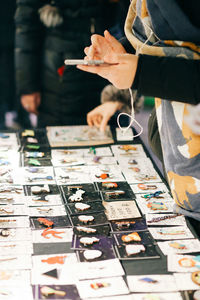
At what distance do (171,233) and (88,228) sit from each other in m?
0.24

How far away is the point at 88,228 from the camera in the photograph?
1.38 meters

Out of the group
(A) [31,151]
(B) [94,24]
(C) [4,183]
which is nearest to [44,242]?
(C) [4,183]

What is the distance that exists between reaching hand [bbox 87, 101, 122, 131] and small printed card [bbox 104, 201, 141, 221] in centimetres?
60

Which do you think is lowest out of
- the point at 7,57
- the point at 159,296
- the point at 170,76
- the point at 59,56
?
the point at 159,296

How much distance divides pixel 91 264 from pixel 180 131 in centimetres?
43

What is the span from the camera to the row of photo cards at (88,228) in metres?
1.15

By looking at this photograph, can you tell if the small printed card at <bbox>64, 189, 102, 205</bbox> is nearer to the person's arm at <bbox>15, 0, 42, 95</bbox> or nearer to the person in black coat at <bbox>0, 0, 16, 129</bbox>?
the person's arm at <bbox>15, 0, 42, 95</bbox>

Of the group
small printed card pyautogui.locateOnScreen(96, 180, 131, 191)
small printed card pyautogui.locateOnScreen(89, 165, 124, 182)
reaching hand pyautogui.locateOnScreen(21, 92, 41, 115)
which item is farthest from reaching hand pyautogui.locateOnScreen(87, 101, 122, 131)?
reaching hand pyautogui.locateOnScreen(21, 92, 41, 115)

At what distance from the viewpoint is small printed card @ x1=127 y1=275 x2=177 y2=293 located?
3.74ft

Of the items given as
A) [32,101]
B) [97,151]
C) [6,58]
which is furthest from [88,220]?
[6,58]

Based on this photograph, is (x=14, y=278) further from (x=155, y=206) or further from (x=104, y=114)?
(x=104, y=114)

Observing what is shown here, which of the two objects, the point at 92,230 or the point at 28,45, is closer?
the point at 92,230

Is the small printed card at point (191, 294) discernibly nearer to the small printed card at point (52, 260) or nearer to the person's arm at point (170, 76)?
the small printed card at point (52, 260)

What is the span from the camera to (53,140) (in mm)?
2049
